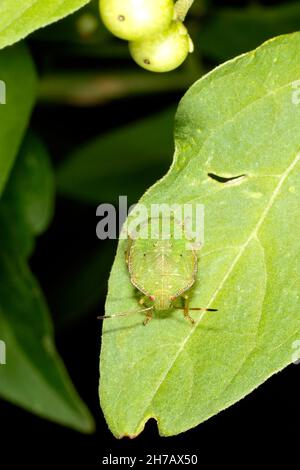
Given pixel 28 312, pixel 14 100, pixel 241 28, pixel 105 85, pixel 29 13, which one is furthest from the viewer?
pixel 105 85

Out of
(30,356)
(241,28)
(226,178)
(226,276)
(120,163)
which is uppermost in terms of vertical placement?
(241,28)

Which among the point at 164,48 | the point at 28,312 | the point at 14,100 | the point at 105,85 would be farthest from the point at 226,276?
the point at 105,85

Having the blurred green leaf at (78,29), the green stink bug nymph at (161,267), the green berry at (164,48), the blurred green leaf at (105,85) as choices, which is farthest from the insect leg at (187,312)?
the blurred green leaf at (105,85)

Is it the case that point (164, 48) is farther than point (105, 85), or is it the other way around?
point (105, 85)

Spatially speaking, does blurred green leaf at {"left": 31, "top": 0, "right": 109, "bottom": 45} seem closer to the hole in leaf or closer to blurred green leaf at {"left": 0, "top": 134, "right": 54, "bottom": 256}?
blurred green leaf at {"left": 0, "top": 134, "right": 54, "bottom": 256}

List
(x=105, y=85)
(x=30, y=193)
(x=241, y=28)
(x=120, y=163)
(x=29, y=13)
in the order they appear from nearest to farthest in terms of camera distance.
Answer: (x=29, y=13) → (x=30, y=193) → (x=241, y=28) → (x=120, y=163) → (x=105, y=85)

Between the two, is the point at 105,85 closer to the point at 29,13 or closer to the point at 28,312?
the point at 28,312
